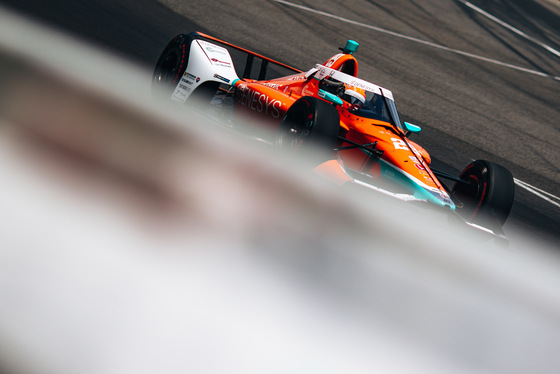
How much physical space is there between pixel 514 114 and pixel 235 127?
693 cm

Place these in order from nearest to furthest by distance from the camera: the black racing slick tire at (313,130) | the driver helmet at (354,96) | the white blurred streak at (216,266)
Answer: the white blurred streak at (216,266)
the black racing slick tire at (313,130)
the driver helmet at (354,96)

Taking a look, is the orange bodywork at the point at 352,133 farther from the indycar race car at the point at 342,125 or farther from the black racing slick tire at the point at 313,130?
the black racing slick tire at the point at 313,130

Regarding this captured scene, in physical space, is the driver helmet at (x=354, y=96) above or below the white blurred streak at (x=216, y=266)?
above

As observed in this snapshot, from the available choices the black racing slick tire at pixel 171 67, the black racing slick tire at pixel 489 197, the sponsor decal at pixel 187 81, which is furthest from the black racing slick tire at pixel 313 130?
the black racing slick tire at pixel 171 67

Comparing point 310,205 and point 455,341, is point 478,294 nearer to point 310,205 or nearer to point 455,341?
point 455,341

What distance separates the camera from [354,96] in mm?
6297

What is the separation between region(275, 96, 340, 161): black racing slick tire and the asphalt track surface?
2592 millimetres

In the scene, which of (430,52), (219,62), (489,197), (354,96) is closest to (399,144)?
(354,96)

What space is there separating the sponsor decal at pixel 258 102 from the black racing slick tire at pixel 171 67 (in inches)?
30.6

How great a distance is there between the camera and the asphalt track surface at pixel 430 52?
898 centimetres

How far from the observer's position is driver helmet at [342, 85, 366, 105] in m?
6.32

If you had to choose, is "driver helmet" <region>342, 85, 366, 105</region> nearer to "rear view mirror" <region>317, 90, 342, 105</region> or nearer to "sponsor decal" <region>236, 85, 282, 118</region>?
"rear view mirror" <region>317, 90, 342, 105</region>

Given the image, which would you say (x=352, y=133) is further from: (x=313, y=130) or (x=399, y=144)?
(x=313, y=130)

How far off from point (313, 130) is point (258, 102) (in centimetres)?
141
